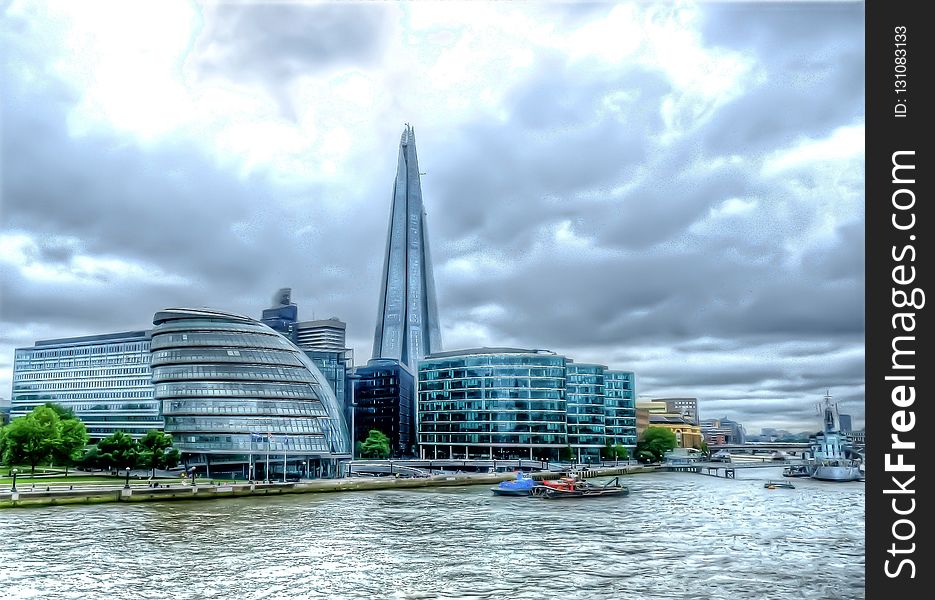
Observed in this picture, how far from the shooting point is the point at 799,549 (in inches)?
1794

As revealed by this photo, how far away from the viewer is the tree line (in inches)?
3268

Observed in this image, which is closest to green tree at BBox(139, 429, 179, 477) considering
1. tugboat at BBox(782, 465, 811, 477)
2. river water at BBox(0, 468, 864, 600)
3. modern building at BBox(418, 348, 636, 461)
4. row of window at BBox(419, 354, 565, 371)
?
river water at BBox(0, 468, 864, 600)

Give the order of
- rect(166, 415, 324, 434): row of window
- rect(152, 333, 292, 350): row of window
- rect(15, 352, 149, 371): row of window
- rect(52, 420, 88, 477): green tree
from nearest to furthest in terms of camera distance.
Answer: rect(52, 420, 88, 477): green tree → rect(166, 415, 324, 434): row of window → rect(152, 333, 292, 350): row of window → rect(15, 352, 149, 371): row of window

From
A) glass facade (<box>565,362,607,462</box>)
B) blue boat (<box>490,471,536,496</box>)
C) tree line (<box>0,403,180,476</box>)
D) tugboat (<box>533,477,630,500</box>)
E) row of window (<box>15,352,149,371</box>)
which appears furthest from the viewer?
glass facade (<box>565,362,607,462</box>)

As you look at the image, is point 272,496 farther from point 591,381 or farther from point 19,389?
point 19,389

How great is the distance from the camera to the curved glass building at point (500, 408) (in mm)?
161000

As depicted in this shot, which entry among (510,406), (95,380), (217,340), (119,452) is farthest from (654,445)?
(119,452)

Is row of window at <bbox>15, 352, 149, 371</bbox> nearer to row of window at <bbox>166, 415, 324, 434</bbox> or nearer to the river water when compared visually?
row of window at <bbox>166, 415, 324, 434</bbox>

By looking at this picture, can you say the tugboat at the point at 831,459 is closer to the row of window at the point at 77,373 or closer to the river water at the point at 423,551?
the river water at the point at 423,551

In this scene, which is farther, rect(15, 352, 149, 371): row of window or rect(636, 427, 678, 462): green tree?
rect(636, 427, 678, 462): green tree

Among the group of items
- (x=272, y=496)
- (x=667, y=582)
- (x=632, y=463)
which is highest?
(x=667, y=582)

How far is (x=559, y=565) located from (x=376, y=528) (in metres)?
17.6
